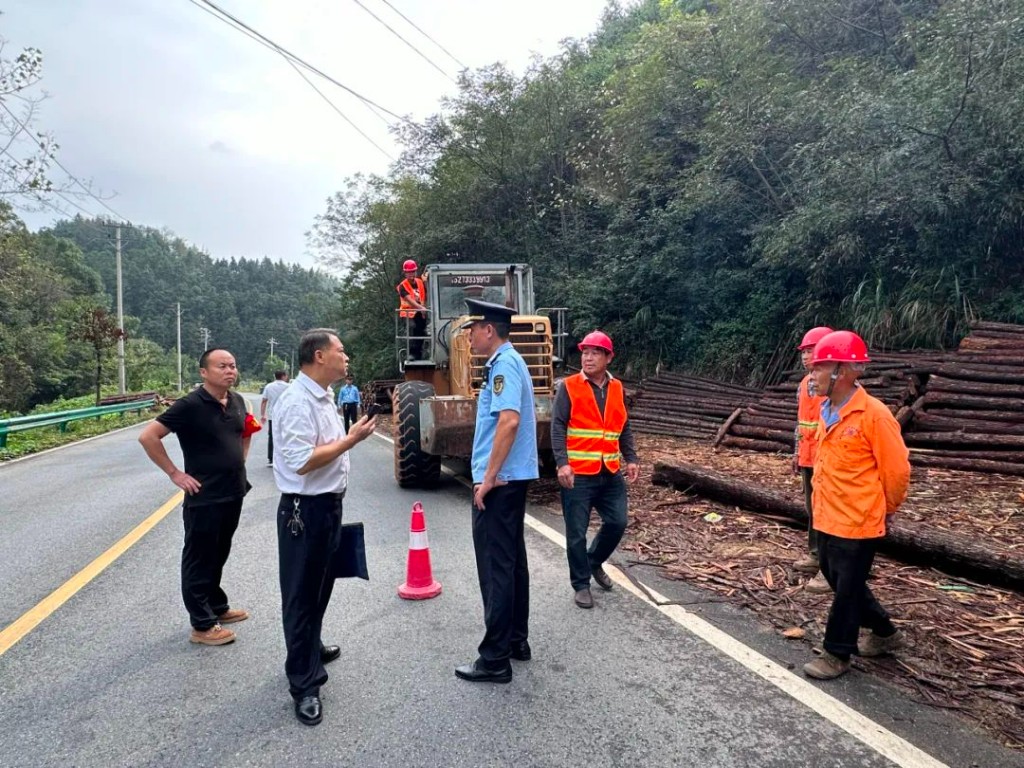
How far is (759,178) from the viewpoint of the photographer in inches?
604

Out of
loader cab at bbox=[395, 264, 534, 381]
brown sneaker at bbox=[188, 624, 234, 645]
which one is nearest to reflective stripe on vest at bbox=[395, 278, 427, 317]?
loader cab at bbox=[395, 264, 534, 381]

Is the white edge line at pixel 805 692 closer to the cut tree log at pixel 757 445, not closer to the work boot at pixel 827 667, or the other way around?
the work boot at pixel 827 667

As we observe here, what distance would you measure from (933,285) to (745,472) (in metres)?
6.36

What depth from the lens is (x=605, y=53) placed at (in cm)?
2467

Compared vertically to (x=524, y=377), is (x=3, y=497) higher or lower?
lower

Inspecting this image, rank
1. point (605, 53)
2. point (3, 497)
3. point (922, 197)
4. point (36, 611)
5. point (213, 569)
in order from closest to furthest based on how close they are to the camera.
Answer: point (213, 569), point (36, 611), point (3, 497), point (922, 197), point (605, 53)

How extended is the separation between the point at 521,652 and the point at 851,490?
192cm

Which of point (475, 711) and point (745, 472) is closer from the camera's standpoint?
point (475, 711)

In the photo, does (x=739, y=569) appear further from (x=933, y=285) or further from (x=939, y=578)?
(x=933, y=285)

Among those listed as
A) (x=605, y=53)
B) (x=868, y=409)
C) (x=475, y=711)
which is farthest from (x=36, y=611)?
(x=605, y=53)

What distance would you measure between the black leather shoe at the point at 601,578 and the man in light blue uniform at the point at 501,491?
1.18 m

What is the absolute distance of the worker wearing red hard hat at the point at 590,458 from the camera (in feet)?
14.5

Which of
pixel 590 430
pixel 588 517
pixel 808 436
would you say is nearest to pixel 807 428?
pixel 808 436

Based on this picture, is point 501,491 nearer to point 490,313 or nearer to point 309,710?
point 490,313
